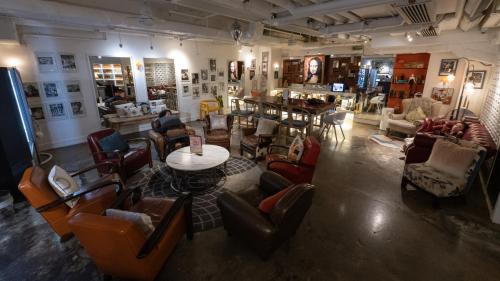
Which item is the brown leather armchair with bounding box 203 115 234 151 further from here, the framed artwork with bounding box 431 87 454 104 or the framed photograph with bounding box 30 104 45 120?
the framed artwork with bounding box 431 87 454 104

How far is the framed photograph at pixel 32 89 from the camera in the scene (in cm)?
531

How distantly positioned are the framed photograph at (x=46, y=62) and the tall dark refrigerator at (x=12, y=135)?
6.21ft

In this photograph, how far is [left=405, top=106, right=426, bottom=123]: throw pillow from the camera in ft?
20.7

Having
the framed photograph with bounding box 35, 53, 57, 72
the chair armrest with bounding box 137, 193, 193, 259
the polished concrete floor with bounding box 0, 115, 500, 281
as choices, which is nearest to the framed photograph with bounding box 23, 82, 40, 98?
the framed photograph with bounding box 35, 53, 57, 72

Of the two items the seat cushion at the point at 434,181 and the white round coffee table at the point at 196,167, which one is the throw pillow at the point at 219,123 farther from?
the seat cushion at the point at 434,181

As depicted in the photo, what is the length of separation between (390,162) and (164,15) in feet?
20.2

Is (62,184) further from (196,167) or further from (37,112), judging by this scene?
(37,112)

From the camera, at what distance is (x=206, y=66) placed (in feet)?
28.1

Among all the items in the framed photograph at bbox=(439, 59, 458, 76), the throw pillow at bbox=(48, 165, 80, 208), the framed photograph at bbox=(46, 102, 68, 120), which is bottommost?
the throw pillow at bbox=(48, 165, 80, 208)

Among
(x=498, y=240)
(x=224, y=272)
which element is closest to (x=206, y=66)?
(x=224, y=272)

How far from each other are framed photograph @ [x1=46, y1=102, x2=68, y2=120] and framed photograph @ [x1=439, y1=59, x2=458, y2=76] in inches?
418

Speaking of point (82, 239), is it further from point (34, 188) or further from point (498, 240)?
point (498, 240)

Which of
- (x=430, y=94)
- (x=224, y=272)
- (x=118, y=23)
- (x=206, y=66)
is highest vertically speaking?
(x=118, y=23)

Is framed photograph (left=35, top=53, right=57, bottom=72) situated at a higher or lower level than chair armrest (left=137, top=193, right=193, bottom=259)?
higher
